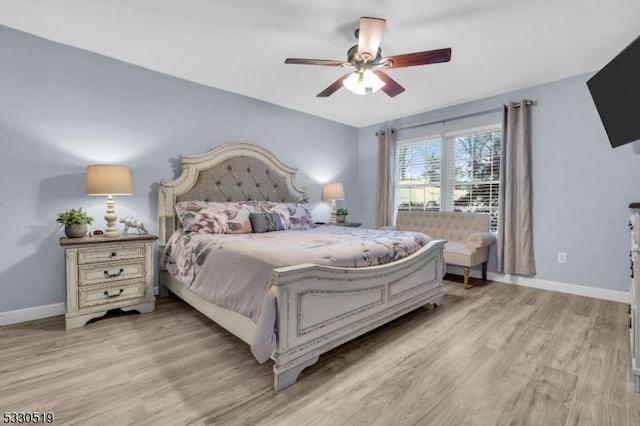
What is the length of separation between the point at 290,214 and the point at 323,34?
6.27 feet

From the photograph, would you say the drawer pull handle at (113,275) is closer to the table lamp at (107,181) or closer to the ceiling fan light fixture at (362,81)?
the table lamp at (107,181)

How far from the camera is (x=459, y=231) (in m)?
4.11

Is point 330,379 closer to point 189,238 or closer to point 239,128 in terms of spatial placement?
point 189,238

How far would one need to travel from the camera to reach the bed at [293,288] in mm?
1621

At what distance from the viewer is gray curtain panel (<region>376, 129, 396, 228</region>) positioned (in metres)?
4.90

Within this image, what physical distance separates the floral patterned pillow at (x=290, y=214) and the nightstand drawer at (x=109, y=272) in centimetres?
131

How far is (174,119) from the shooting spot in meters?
3.32

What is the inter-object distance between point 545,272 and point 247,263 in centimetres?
355

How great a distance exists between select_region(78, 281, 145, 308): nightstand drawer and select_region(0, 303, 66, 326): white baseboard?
0.50m

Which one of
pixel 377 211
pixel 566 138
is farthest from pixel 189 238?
pixel 566 138

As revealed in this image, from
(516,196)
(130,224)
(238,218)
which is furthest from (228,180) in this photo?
(516,196)

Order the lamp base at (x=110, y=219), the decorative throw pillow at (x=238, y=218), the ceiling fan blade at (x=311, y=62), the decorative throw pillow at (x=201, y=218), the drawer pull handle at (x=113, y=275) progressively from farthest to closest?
the decorative throw pillow at (x=238, y=218) < the decorative throw pillow at (x=201, y=218) < the lamp base at (x=110, y=219) < the drawer pull handle at (x=113, y=275) < the ceiling fan blade at (x=311, y=62)

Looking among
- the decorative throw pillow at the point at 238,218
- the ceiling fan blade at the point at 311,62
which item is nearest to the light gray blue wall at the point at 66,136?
the decorative throw pillow at the point at 238,218

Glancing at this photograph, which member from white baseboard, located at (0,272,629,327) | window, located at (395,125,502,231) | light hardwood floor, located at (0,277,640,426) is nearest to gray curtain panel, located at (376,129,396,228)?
window, located at (395,125,502,231)
